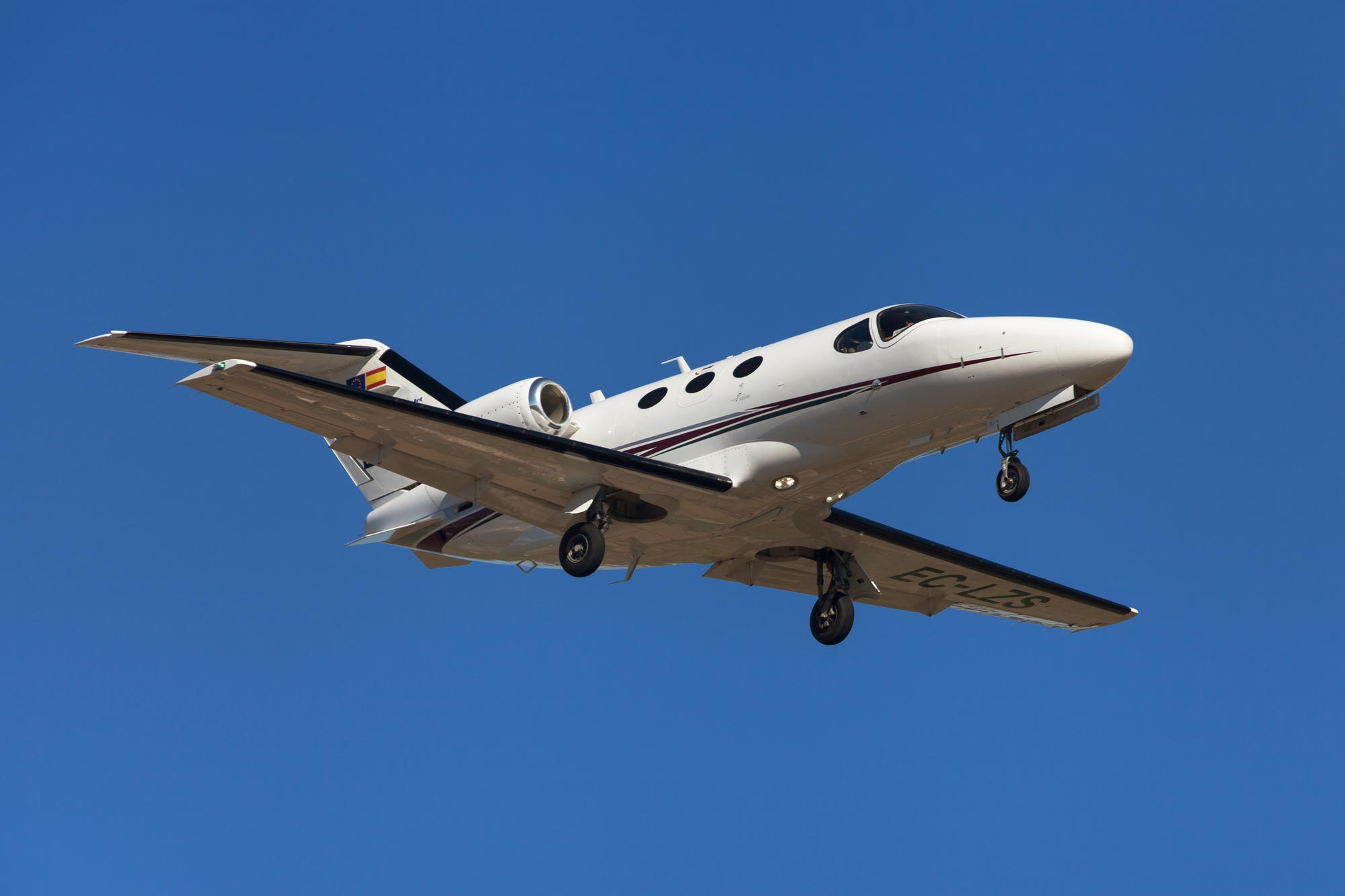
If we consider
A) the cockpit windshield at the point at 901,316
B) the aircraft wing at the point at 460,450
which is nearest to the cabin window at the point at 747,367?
the aircraft wing at the point at 460,450

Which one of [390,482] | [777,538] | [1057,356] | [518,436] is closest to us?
[1057,356]

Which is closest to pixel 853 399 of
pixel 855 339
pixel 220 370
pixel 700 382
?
pixel 855 339

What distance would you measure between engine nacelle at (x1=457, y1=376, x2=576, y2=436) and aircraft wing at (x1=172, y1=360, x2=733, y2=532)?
1.17 ft

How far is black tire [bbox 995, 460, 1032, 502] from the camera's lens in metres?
18.5

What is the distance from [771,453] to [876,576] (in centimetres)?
538

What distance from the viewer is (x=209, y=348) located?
19688 millimetres

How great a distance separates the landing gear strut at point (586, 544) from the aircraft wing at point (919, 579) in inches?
121

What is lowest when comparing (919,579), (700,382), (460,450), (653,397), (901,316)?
(919,579)

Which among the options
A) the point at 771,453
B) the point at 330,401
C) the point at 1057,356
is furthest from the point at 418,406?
the point at 1057,356

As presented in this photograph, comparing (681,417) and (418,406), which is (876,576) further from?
(418,406)

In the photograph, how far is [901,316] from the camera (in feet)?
62.1

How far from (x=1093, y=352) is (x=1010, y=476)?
1.95 m

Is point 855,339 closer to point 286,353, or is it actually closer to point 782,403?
point 782,403

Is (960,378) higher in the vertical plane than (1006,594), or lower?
higher
